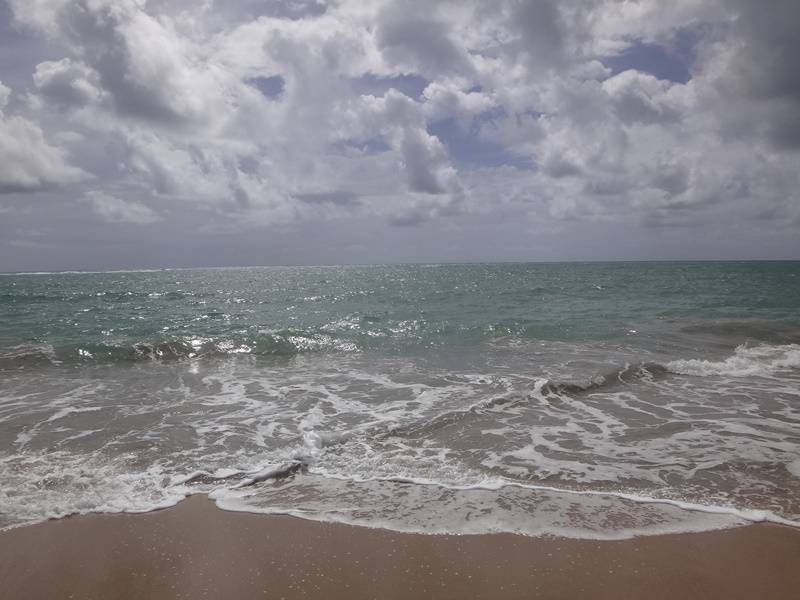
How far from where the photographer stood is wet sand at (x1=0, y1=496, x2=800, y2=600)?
3912mm

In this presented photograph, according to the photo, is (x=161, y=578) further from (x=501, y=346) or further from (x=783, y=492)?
(x=501, y=346)

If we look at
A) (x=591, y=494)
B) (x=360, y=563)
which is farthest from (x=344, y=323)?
(x=360, y=563)

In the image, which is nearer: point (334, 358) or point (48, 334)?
point (334, 358)

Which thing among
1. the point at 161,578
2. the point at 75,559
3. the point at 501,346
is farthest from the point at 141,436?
the point at 501,346

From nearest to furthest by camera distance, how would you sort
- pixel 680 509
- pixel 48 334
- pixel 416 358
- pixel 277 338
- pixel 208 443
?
1. pixel 680 509
2. pixel 208 443
3. pixel 416 358
4. pixel 277 338
5. pixel 48 334

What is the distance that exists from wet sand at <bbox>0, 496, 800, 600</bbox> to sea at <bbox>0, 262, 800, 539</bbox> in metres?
0.30

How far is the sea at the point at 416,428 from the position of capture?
5.39 metres

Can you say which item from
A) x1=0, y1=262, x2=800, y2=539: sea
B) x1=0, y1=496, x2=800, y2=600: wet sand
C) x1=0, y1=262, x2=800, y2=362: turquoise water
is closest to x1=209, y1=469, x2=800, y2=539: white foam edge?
x1=0, y1=262, x2=800, y2=539: sea

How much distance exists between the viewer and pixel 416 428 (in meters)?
8.17

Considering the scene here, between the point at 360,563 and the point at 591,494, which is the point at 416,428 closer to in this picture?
the point at 591,494

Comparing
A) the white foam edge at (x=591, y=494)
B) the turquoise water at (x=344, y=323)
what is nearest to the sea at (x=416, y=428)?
the white foam edge at (x=591, y=494)

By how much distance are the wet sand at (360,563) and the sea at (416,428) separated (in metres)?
0.30

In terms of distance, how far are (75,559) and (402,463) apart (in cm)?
372

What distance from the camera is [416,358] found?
14852mm
